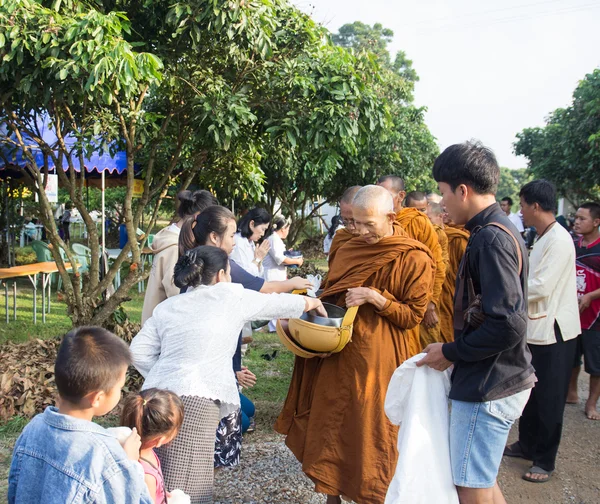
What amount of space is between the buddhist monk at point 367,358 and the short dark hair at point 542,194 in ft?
3.73

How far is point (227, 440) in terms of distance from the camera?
3117 millimetres

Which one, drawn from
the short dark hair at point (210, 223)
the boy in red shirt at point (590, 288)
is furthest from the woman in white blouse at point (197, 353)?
the boy in red shirt at point (590, 288)

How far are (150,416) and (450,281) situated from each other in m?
2.96

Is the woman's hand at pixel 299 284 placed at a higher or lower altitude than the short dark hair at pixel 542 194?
lower

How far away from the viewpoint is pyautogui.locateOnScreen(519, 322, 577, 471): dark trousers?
3938 mm

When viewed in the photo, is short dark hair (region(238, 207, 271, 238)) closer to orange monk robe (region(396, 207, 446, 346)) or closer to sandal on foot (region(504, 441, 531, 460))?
orange monk robe (region(396, 207, 446, 346))

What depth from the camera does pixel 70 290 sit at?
5.89m

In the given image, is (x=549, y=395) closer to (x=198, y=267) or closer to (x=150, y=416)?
(x=198, y=267)

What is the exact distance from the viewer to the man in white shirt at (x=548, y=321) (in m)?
3.94

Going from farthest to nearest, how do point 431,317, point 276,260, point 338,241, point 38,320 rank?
point 38,320
point 276,260
point 431,317
point 338,241

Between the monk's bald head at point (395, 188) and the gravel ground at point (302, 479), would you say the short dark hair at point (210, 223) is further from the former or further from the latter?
the monk's bald head at point (395, 188)

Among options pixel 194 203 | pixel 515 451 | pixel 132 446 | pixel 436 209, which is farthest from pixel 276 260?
pixel 132 446

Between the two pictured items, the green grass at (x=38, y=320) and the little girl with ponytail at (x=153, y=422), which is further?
the green grass at (x=38, y=320)

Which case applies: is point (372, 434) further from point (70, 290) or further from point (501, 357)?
point (70, 290)
